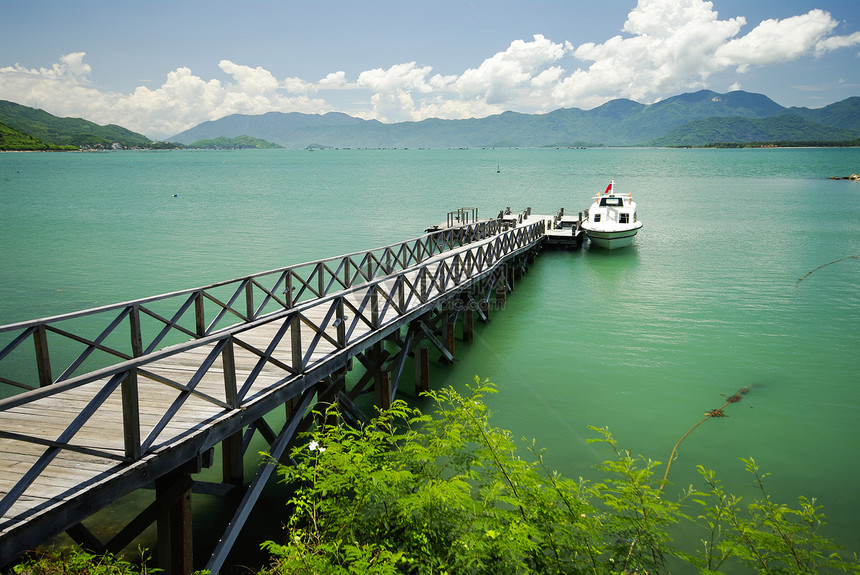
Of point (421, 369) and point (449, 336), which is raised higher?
point (449, 336)

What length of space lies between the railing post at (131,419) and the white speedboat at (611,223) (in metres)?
30.5

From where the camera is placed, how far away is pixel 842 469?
10.2 metres

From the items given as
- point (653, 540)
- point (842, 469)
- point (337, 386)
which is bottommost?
point (842, 469)

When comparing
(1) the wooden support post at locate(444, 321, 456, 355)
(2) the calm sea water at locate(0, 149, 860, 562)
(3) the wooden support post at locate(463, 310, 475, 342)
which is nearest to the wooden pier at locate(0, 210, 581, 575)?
(2) the calm sea water at locate(0, 149, 860, 562)

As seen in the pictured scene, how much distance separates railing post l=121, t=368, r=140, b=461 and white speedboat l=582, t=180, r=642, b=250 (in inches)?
1199

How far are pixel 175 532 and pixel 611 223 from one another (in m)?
31.4

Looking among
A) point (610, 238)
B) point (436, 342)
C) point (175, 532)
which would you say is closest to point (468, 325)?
point (436, 342)

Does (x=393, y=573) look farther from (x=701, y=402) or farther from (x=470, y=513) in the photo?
(x=701, y=402)

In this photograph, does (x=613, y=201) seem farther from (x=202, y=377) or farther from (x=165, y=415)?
(x=165, y=415)

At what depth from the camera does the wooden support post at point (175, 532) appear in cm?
625

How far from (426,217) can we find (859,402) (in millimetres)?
36671

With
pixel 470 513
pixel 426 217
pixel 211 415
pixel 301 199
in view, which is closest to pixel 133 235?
pixel 426 217

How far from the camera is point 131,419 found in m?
Answer: 5.30

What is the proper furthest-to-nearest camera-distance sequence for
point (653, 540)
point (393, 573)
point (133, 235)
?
point (133, 235), point (653, 540), point (393, 573)
